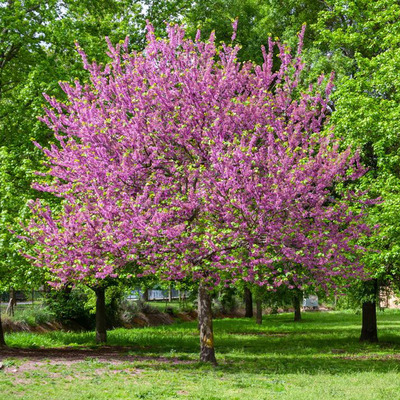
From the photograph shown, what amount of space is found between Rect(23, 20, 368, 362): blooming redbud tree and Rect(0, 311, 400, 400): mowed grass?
2.12 m

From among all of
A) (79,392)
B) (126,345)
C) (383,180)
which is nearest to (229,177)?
(79,392)

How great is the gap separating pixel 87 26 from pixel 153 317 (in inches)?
798

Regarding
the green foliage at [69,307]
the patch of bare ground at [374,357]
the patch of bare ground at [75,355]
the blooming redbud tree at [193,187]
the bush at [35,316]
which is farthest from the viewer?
the green foliage at [69,307]

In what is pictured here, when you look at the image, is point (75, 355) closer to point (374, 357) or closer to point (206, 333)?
point (206, 333)

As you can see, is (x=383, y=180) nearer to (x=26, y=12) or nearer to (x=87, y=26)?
(x=87, y=26)

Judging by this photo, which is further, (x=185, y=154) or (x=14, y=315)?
(x=14, y=315)

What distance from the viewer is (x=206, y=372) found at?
13.3 meters

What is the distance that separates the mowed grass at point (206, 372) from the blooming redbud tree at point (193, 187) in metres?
2.12

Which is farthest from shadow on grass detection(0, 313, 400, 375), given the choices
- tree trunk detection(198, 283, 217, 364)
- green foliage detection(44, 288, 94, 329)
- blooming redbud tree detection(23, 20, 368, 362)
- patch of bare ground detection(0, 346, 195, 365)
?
green foliage detection(44, 288, 94, 329)

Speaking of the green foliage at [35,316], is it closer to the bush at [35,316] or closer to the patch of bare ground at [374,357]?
the bush at [35,316]

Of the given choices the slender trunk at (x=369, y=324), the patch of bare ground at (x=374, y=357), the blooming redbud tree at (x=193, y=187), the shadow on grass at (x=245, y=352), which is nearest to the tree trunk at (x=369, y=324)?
the slender trunk at (x=369, y=324)

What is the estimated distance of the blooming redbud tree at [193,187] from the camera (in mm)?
12477

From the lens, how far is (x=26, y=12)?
71.9 feet

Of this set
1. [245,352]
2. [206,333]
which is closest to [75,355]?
[206,333]
